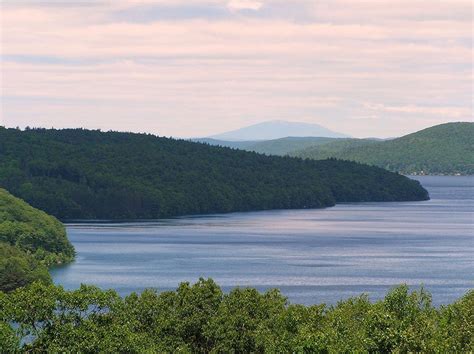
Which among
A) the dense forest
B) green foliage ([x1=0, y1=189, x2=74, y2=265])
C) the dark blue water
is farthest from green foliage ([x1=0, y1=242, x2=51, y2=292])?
green foliage ([x1=0, y1=189, x2=74, y2=265])

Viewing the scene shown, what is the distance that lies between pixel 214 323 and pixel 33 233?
93237 millimetres

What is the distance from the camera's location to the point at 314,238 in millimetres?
199125

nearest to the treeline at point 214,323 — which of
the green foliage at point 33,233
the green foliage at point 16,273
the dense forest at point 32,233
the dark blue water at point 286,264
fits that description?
the dark blue water at point 286,264

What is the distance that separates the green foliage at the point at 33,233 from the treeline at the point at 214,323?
85890mm

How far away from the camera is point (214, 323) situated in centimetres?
6425

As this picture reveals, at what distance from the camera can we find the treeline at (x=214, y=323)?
54.0 meters

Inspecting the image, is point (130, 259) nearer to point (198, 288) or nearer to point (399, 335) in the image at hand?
point (198, 288)

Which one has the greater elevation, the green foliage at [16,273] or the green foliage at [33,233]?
the green foliage at [33,233]

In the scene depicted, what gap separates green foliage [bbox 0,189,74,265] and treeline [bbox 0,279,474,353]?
85.9m

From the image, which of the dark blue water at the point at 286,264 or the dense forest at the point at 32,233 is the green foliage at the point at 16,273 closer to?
the dark blue water at the point at 286,264

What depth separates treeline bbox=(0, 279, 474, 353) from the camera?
177 ft

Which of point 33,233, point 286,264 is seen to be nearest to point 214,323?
point 286,264

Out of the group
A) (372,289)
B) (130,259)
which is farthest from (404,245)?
(372,289)

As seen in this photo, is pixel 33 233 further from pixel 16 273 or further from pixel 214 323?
pixel 214 323
